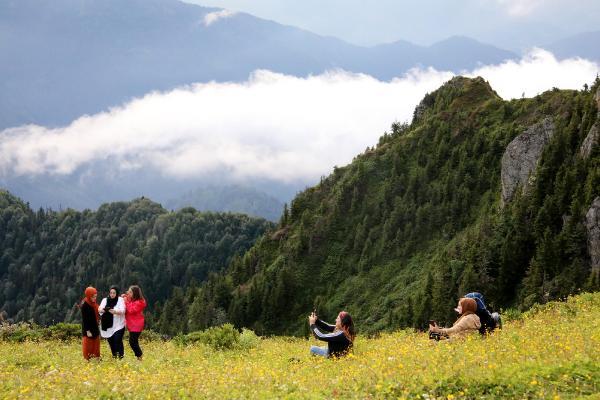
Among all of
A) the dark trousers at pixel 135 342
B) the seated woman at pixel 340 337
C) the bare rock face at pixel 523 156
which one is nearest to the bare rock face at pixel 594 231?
the bare rock face at pixel 523 156

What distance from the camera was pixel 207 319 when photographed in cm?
12081

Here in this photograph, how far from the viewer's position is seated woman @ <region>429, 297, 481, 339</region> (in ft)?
55.8

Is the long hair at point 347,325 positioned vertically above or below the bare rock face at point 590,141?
below

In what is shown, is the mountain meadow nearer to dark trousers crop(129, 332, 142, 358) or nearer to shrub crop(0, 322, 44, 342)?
shrub crop(0, 322, 44, 342)

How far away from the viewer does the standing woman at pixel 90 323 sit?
18422 millimetres

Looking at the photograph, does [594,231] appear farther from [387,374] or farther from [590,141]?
[387,374]

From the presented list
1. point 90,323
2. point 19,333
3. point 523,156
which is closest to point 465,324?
point 90,323

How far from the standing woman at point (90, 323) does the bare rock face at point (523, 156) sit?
209 ft

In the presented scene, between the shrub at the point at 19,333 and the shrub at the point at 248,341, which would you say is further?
the shrub at the point at 19,333

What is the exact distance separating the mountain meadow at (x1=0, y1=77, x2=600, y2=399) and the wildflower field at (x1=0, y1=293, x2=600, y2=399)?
64mm

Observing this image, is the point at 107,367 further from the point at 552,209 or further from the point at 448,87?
the point at 448,87

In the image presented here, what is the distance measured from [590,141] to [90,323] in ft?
173

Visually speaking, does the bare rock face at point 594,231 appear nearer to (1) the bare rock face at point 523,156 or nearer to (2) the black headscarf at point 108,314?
(1) the bare rock face at point 523,156

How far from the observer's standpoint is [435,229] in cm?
9494
